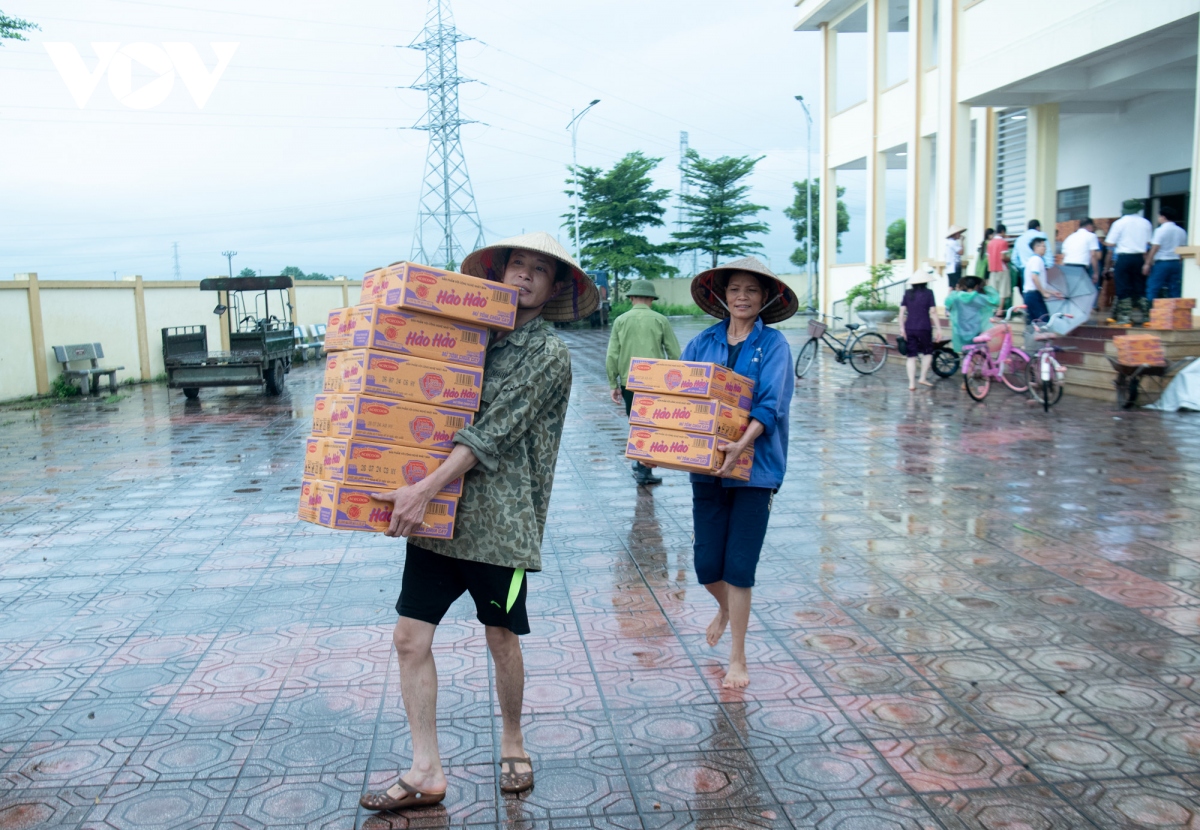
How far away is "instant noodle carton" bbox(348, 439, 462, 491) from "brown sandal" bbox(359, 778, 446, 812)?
98 centimetres

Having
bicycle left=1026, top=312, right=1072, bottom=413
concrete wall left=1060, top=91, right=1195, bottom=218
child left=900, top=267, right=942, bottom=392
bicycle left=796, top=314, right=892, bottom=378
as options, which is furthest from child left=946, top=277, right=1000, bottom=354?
concrete wall left=1060, top=91, right=1195, bottom=218

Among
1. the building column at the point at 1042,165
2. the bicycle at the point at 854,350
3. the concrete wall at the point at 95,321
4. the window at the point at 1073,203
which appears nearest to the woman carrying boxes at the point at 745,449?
the bicycle at the point at 854,350

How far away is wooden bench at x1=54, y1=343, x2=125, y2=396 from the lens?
17984 millimetres

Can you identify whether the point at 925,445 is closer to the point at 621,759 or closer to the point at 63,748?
the point at 621,759

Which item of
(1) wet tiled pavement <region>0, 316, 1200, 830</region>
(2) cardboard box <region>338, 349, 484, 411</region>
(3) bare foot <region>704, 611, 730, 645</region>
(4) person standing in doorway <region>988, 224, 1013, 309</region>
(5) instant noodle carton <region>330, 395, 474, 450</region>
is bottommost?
(1) wet tiled pavement <region>0, 316, 1200, 830</region>

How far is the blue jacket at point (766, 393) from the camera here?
4.18 metres

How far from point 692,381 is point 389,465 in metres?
1.41

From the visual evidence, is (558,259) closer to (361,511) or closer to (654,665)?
(361,511)

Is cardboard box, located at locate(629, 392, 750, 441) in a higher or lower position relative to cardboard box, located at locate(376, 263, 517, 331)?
lower

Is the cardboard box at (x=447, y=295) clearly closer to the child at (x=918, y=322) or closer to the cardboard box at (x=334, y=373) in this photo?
the cardboard box at (x=334, y=373)

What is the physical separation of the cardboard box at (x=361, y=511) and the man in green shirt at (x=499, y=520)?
5cm

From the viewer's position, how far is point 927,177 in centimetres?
2169

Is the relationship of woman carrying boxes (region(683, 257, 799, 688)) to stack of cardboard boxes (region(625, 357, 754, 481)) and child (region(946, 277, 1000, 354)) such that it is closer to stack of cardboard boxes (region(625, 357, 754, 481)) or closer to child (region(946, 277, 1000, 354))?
stack of cardboard boxes (region(625, 357, 754, 481))

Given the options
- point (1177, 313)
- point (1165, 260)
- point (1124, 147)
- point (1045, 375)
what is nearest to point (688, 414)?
point (1045, 375)
